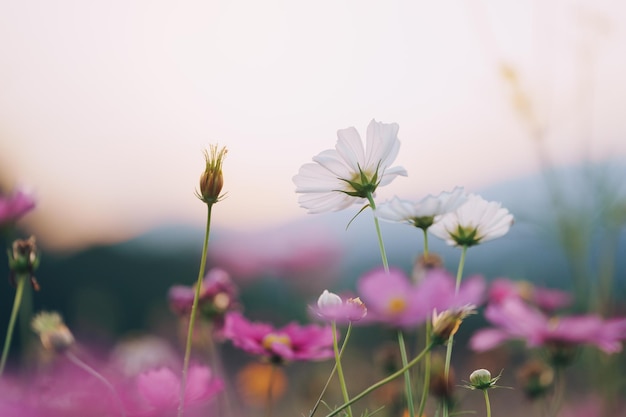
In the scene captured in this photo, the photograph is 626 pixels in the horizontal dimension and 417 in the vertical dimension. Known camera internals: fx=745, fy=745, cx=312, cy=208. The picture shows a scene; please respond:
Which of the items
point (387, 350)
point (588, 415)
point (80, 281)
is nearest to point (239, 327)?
point (387, 350)

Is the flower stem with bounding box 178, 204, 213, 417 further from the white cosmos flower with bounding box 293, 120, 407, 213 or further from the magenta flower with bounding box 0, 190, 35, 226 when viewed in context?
the magenta flower with bounding box 0, 190, 35, 226

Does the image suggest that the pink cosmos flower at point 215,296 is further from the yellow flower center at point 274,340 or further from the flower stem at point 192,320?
the flower stem at point 192,320

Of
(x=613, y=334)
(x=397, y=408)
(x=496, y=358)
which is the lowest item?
(x=496, y=358)

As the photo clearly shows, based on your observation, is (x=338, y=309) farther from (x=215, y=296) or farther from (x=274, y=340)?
(x=215, y=296)

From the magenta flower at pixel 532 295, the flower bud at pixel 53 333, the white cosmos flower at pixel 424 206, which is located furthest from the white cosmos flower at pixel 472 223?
the magenta flower at pixel 532 295

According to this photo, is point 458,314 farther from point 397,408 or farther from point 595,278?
point 595,278

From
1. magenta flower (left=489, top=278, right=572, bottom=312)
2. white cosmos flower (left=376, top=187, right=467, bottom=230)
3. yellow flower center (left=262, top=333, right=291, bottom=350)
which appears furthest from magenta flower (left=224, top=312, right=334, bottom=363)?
magenta flower (left=489, top=278, right=572, bottom=312)
